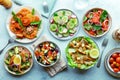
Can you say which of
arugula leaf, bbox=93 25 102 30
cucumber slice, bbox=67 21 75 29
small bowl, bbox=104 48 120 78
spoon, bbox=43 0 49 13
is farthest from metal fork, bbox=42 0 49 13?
small bowl, bbox=104 48 120 78

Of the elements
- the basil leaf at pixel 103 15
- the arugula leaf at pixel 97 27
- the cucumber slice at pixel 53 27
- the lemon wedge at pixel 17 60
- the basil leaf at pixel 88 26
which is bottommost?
the lemon wedge at pixel 17 60

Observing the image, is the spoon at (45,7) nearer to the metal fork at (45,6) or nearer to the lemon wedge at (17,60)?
the metal fork at (45,6)

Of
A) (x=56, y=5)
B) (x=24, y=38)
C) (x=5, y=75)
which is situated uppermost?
(x=56, y=5)

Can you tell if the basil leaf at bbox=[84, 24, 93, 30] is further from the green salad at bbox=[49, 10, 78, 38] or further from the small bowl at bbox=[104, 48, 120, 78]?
the small bowl at bbox=[104, 48, 120, 78]

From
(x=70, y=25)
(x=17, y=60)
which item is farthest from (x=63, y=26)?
(x=17, y=60)

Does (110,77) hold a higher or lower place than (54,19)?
lower

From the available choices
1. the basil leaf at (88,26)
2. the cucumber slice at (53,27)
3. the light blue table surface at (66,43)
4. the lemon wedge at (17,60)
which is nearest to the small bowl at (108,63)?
the light blue table surface at (66,43)

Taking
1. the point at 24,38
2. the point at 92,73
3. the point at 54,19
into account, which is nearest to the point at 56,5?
the point at 54,19

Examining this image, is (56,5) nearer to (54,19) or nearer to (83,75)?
(54,19)
